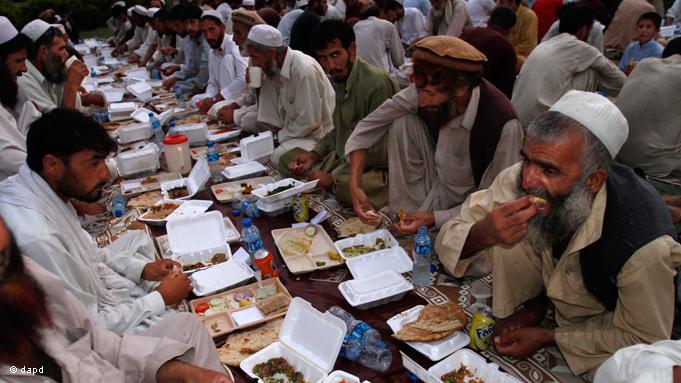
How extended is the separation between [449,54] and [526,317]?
1551 mm

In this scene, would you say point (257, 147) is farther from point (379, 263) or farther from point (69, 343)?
point (69, 343)

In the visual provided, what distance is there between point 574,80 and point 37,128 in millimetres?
4649

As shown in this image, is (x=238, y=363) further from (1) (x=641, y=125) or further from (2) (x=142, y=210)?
(1) (x=641, y=125)

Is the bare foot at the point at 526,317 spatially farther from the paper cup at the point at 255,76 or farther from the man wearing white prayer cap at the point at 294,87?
the paper cup at the point at 255,76

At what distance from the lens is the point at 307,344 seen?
2.36m

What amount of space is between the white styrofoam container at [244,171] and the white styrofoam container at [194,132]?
0.97m

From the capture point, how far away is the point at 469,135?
3.13 m

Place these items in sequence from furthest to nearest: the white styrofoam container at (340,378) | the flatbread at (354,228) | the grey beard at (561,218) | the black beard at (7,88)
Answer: the black beard at (7,88) → the flatbread at (354,228) → the white styrofoam container at (340,378) → the grey beard at (561,218)

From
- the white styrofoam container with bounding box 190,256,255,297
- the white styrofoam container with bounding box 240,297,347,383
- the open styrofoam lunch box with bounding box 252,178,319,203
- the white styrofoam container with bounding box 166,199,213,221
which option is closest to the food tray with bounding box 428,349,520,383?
the white styrofoam container with bounding box 240,297,347,383

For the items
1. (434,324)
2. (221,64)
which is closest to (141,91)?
(221,64)

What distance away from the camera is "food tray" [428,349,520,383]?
2154mm

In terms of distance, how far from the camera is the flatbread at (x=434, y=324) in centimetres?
238

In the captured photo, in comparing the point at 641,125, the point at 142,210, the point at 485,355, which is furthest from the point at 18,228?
the point at 641,125

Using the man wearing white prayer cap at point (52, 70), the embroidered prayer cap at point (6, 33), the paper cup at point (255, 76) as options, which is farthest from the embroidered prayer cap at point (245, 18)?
the embroidered prayer cap at point (6, 33)
